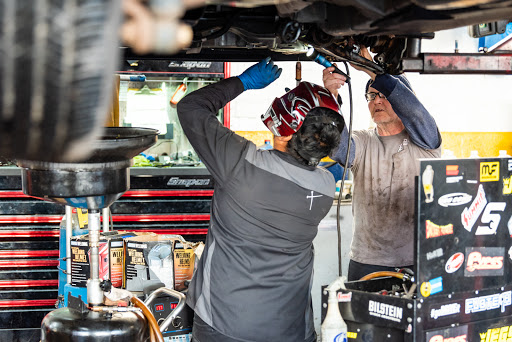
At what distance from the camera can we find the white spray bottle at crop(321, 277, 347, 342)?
2.02 metres

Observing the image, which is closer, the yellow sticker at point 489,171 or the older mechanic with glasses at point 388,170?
the yellow sticker at point 489,171

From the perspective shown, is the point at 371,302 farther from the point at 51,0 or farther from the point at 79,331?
the point at 51,0

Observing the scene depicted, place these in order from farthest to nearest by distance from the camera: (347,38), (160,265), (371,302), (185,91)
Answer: (185,91) < (160,265) < (347,38) < (371,302)

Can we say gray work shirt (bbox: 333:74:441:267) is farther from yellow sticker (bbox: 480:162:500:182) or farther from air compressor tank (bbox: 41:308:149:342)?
air compressor tank (bbox: 41:308:149:342)

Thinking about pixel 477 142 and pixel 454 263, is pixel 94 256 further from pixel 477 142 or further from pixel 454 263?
pixel 477 142

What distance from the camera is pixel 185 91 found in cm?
542

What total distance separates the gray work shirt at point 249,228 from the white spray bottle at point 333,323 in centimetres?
29

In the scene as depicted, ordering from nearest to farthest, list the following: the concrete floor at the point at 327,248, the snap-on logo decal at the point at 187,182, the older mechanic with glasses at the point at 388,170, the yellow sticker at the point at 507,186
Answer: the yellow sticker at the point at 507,186 → the older mechanic with glasses at the point at 388,170 → the concrete floor at the point at 327,248 → the snap-on logo decal at the point at 187,182

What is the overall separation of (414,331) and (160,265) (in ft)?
4.52

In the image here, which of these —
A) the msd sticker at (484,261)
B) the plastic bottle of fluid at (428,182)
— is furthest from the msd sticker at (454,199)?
the msd sticker at (484,261)

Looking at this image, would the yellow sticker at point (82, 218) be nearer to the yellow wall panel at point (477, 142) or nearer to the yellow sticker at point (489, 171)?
the yellow sticker at point (489, 171)

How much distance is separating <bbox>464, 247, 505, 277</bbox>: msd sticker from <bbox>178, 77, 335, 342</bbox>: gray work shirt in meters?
0.60

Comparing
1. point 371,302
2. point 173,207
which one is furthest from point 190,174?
point 371,302

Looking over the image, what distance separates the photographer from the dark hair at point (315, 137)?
227 cm
